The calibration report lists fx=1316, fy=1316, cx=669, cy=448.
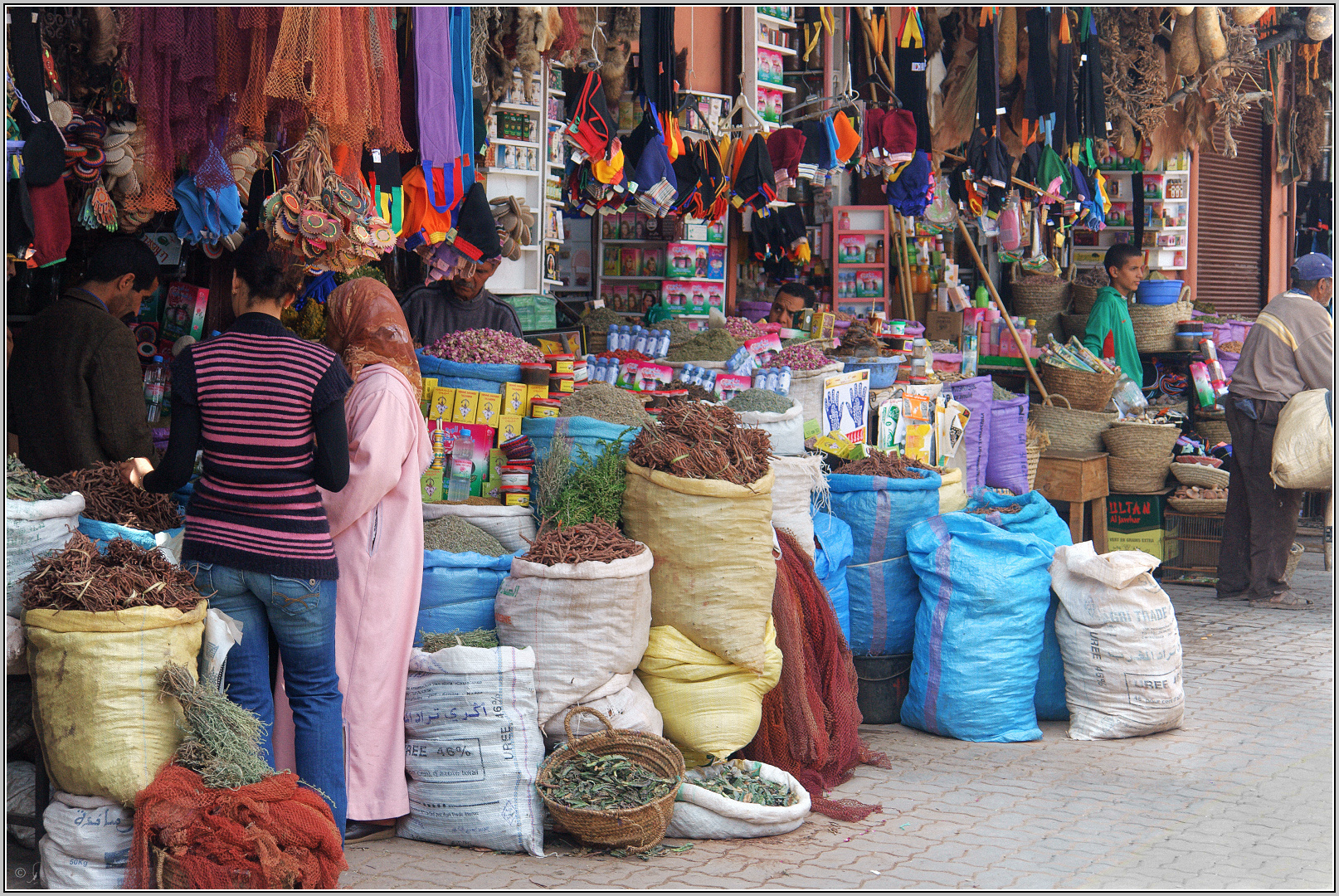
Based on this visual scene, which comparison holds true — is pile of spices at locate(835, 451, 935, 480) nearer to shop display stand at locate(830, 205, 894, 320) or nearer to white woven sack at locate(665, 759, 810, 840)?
white woven sack at locate(665, 759, 810, 840)

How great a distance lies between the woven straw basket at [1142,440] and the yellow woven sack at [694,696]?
4.90m

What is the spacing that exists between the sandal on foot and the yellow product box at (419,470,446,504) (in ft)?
18.4

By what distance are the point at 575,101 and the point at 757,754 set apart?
3.54 m

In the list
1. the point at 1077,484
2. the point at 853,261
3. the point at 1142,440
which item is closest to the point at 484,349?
the point at 1077,484

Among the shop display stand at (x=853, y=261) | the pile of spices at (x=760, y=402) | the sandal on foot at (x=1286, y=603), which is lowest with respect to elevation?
the sandal on foot at (x=1286, y=603)

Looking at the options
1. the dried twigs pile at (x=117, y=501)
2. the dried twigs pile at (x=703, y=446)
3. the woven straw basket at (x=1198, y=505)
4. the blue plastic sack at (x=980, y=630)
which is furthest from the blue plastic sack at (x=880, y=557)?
the woven straw basket at (x=1198, y=505)

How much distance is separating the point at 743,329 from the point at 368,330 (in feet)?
11.1

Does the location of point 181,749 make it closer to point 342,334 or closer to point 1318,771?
point 342,334

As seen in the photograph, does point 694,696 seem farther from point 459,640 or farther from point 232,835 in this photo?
point 232,835

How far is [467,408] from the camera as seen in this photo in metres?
5.21

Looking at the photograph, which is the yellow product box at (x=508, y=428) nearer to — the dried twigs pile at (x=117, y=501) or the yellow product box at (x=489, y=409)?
the yellow product box at (x=489, y=409)

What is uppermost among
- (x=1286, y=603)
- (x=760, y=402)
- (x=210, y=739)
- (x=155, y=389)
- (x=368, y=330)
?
(x=368, y=330)

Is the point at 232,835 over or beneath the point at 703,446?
beneath

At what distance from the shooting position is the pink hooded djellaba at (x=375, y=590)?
422cm
